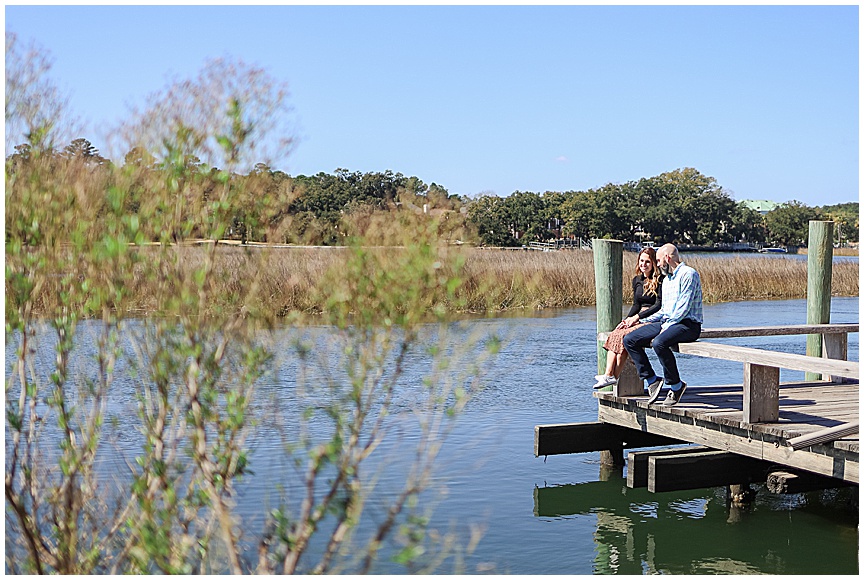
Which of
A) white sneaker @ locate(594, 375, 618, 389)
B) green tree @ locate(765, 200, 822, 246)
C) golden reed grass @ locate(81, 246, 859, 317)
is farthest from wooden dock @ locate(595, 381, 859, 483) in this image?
green tree @ locate(765, 200, 822, 246)

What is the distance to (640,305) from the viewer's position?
8.45 meters

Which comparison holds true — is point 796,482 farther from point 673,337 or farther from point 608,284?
point 608,284

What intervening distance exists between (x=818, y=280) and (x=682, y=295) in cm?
327

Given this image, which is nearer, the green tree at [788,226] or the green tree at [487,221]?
the green tree at [487,221]

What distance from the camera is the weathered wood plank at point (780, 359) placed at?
21.5 feet

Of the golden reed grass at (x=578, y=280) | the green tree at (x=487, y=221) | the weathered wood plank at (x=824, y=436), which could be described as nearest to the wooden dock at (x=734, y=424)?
the weathered wood plank at (x=824, y=436)

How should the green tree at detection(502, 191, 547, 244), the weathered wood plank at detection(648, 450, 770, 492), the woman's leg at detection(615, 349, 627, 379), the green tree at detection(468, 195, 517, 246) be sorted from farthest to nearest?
the green tree at detection(502, 191, 547, 244), the woman's leg at detection(615, 349, 627, 379), the weathered wood plank at detection(648, 450, 770, 492), the green tree at detection(468, 195, 517, 246)

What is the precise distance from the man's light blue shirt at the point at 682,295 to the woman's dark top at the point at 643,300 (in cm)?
24

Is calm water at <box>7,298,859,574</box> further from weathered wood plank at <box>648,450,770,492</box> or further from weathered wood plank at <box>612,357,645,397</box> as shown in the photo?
weathered wood plank at <box>612,357,645,397</box>

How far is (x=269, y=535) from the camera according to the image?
397cm

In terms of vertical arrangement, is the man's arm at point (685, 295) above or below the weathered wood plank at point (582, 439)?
above

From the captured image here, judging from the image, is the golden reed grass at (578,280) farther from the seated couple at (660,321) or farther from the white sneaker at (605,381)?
the seated couple at (660,321)

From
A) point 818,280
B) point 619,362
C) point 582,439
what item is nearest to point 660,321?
point 619,362

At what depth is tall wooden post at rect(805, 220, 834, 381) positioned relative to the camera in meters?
10.5
